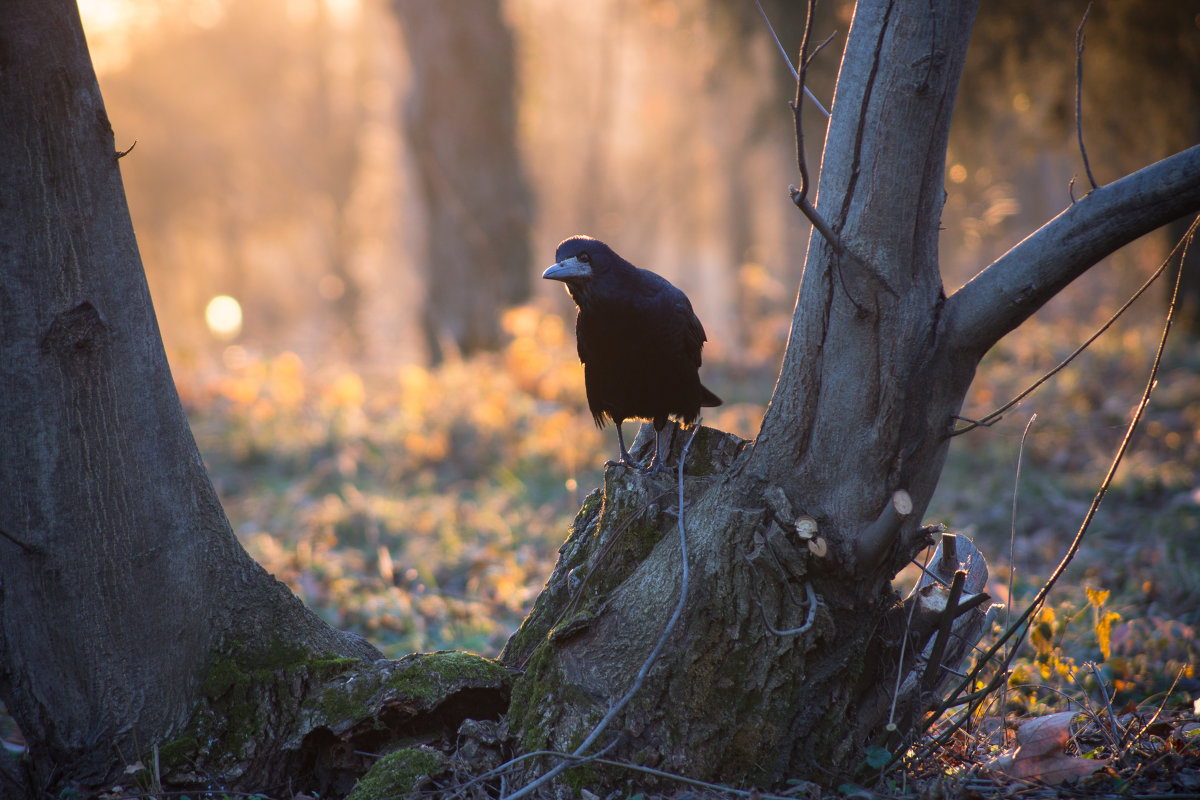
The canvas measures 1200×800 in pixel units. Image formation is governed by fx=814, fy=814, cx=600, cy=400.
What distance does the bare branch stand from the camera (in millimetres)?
1867

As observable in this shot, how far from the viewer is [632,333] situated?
3.32m

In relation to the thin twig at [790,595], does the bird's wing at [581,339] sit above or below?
above

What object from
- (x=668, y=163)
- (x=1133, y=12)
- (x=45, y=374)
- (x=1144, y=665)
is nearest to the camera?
(x=45, y=374)

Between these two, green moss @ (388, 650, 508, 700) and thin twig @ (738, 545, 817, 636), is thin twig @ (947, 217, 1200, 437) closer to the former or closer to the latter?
thin twig @ (738, 545, 817, 636)

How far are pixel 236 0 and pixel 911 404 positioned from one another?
80.4ft

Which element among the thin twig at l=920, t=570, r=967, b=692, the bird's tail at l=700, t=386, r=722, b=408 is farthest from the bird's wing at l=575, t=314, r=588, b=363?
the thin twig at l=920, t=570, r=967, b=692

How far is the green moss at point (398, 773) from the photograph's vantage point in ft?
7.06

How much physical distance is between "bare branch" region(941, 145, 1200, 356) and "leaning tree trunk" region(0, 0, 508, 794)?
170 cm

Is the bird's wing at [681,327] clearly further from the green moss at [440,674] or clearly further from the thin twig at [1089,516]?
the thin twig at [1089,516]

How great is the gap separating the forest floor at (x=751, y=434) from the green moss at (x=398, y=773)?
2.17 feet

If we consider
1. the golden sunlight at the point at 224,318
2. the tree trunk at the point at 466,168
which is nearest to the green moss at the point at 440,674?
the tree trunk at the point at 466,168

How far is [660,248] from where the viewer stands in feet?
117

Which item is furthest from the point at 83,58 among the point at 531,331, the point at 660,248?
the point at 660,248

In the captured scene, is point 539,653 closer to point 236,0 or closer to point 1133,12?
point 1133,12
